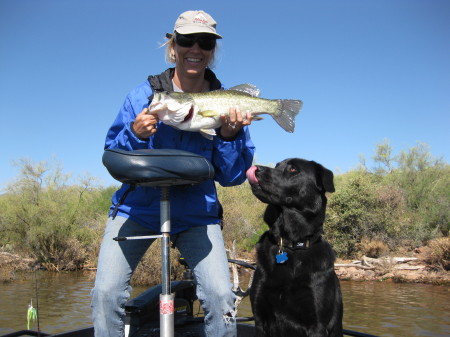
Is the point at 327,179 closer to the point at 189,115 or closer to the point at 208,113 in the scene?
the point at 208,113

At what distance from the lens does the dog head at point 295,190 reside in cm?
333

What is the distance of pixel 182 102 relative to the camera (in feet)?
8.18

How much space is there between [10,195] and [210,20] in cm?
2609

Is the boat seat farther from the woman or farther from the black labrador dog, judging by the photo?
→ the black labrador dog

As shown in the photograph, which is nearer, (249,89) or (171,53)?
(249,89)

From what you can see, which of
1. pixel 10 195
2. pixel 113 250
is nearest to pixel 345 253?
pixel 10 195

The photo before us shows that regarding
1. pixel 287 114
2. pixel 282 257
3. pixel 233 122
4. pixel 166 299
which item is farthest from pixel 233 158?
pixel 166 299

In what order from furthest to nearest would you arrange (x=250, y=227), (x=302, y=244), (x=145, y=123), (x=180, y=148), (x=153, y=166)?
(x=250, y=227) < (x=302, y=244) < (x=180, y=148) < (x=145, y=123) < (x=153, y=166)

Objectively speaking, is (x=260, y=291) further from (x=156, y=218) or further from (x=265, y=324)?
(x=156, y=218)

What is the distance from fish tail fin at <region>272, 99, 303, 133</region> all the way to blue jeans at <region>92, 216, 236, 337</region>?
999 mm

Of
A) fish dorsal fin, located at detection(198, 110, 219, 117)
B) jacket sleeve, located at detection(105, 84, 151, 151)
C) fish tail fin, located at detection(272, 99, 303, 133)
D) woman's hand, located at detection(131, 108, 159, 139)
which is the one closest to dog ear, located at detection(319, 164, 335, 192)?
fish tail fin, located at detection(272, 99, 303, 133)

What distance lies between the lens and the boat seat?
2158 millimetres

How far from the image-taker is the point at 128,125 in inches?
105

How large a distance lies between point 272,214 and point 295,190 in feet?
0.89
